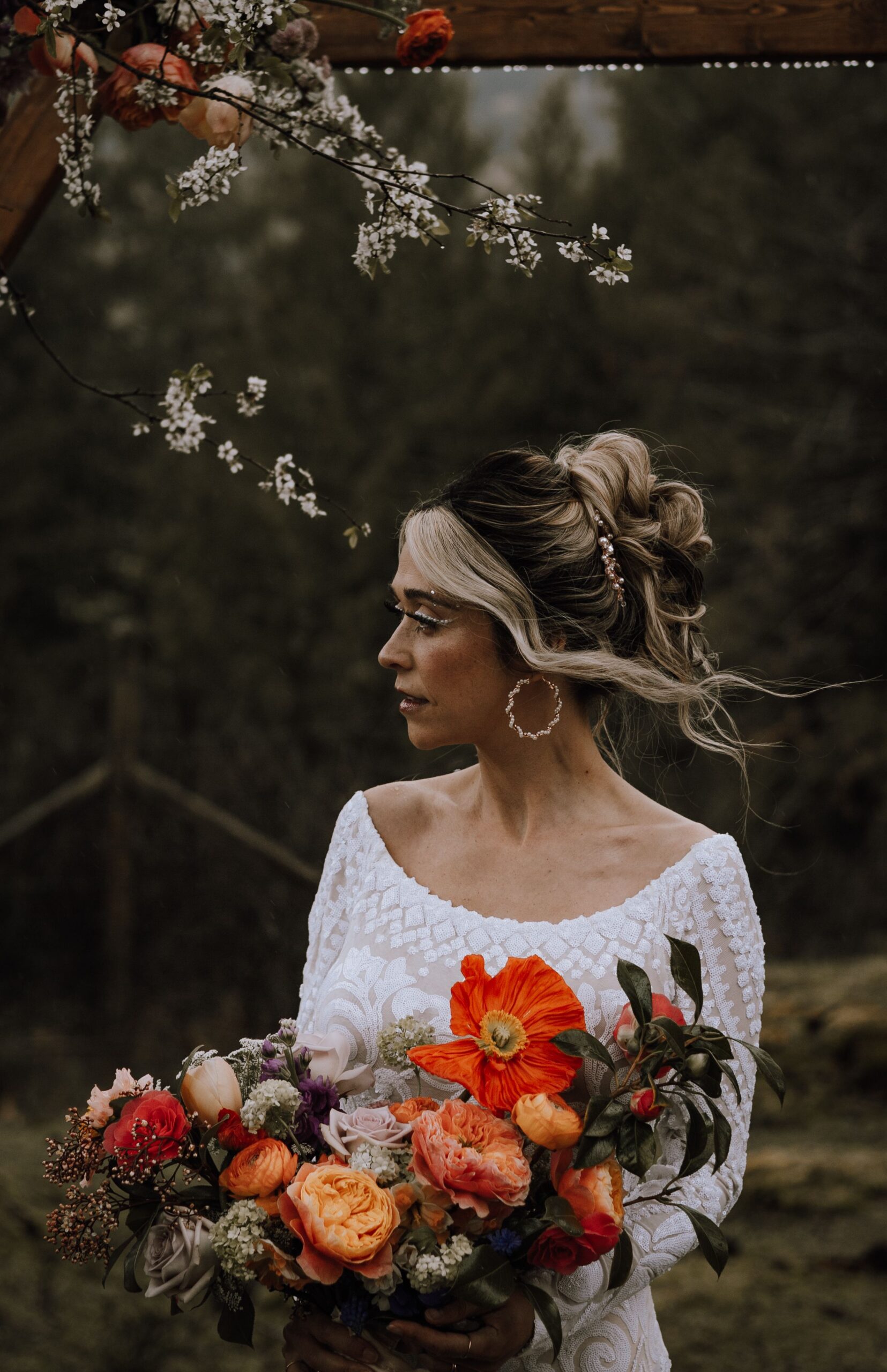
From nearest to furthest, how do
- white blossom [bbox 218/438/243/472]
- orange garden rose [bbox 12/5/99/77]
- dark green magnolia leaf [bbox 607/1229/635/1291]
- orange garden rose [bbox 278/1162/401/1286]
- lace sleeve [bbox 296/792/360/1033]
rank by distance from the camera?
1. orange garden rose [bbox 278/1162/401/1286]
2. dark green magnolia leaf [bbox 607/1229/635/1291]
3. orange garden rose [bbox 12/5/99/77]
4. white blossom [bbox 218/438/243/472]
5. lace sleeve [bbox 296/792/360/1033]

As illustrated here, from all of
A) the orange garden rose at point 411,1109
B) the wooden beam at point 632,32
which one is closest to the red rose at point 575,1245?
the orange garden rose at point 411,1109

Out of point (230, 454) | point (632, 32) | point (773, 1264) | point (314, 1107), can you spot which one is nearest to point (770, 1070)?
point (314, 1107)

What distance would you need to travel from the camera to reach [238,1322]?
5.53ft

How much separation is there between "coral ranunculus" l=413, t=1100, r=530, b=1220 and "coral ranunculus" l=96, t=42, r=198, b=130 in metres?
1.45

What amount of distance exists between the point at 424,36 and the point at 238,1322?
1.79 metres

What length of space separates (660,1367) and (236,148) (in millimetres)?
1986

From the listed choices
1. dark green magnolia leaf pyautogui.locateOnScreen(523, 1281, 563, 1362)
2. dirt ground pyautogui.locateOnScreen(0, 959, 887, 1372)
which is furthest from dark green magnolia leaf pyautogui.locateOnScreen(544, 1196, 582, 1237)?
dirt ground pyautogui.locateOnScreen(0, 959, 887, 1372)

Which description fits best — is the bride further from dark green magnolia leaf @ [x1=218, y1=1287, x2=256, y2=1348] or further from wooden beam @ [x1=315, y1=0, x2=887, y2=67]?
wooden beam @ [x1=315, y1=0, x2=887, y2=67]

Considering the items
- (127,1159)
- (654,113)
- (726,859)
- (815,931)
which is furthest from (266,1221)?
(654,113)

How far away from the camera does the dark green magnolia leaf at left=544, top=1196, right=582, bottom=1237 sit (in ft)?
5.32

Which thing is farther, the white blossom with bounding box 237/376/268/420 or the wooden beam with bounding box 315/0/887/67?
the wooden beam with bounding box 315/0/887/67

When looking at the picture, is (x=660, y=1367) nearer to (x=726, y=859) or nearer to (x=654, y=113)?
(x=726, y=859)

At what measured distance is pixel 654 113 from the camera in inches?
379

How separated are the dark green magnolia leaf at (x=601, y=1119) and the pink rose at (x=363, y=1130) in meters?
0.22
